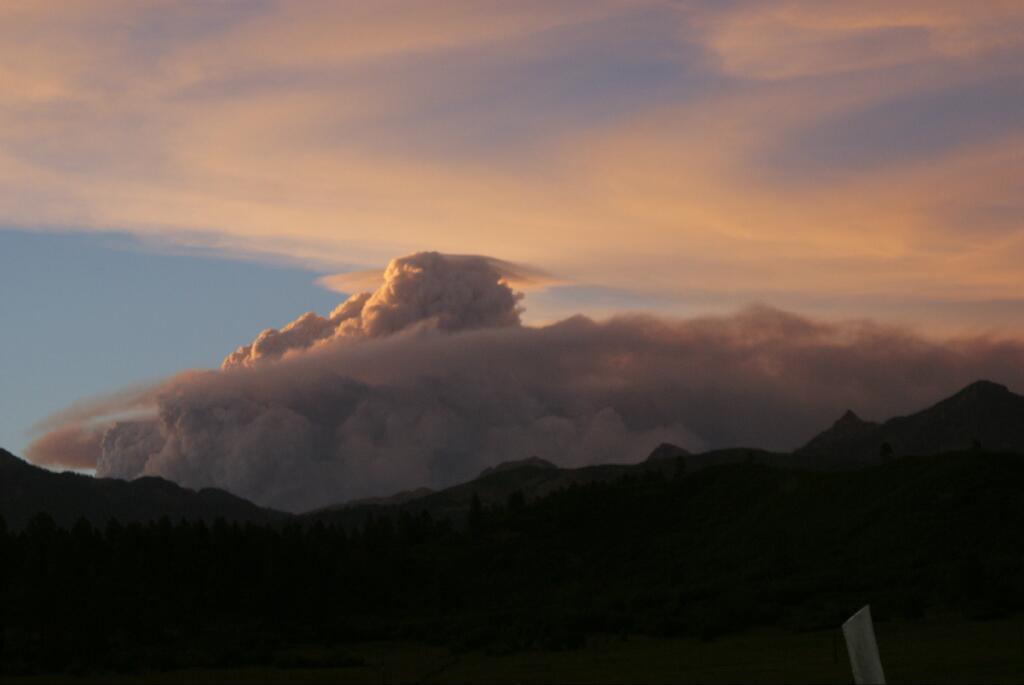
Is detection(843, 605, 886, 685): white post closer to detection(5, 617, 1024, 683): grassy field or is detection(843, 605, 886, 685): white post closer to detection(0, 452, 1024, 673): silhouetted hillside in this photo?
detection(5, 617, 1024, 683): grassy field

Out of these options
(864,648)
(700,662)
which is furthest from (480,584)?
(864,648)

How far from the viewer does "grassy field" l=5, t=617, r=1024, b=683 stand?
79688 mm

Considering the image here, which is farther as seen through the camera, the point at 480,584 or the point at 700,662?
the point at 480,584

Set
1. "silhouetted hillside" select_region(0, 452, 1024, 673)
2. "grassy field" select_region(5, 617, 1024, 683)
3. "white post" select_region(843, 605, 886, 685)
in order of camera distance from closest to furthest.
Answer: "white post" select_region(843, 605, 886, 685), "grassy field" select_region(5, 617, 1024, 683), "silhouetted hillside" select_region(0, 452, 1024, 673)

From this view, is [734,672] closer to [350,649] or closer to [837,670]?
[837,670]

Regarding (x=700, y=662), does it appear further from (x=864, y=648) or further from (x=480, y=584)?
(x=480, y=584)

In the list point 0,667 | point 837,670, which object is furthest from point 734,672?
point 0,667

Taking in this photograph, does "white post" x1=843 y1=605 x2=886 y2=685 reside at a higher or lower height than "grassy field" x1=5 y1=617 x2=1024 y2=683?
higher

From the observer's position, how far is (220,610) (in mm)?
151000

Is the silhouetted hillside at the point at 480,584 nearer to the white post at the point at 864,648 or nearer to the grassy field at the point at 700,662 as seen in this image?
the grassy field at the point at 700,662

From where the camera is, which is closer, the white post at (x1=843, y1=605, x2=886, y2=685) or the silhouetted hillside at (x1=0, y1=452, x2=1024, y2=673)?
the white post at (x1=843, y1=605, x2=886, y2=685)

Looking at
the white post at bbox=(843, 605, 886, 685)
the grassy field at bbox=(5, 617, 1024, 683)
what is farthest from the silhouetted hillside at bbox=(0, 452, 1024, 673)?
the white post at bbox=(843, 605, 886, 685)

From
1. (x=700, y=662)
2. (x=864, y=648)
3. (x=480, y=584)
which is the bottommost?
(x=700, y=662)

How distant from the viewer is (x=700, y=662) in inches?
3762
